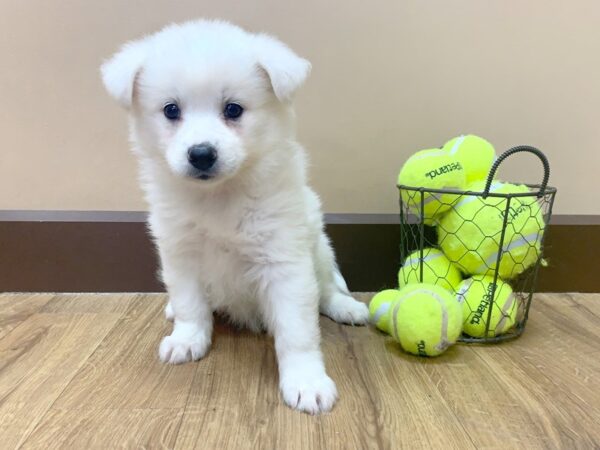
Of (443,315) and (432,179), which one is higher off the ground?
(432,179)

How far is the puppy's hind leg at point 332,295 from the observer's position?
1613 mm

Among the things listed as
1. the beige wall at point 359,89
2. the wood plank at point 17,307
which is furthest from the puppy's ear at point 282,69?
the wood plank at point 17,307

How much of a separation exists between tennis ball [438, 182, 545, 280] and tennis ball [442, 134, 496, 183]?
58 millimetres

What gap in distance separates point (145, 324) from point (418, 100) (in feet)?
4.01

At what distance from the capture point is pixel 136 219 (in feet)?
6.03

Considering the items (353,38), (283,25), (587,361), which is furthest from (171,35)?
(587,361)

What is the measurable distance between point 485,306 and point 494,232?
21cm

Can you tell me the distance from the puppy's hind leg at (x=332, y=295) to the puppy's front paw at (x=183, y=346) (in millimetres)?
431

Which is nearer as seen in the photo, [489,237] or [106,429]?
[106,429]

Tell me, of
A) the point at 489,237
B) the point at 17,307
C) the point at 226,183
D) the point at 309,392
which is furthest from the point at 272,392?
the point at 17,307

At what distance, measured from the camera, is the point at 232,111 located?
1.18m

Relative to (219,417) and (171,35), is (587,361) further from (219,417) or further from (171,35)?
(171,35)

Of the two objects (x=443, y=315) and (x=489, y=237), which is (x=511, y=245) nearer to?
(x=489, y=237)

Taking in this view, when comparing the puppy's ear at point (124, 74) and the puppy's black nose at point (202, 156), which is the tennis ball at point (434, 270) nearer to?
the puppy's black nose at point (202, 156)
